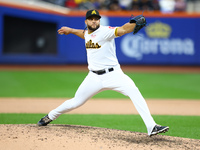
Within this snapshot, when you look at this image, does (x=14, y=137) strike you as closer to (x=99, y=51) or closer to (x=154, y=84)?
(x=99, y=51)

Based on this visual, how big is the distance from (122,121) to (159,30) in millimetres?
10471

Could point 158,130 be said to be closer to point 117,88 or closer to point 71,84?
point 117,88

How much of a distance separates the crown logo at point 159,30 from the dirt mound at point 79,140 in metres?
11.4

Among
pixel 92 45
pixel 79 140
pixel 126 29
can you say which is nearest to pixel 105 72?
pixel 92 45

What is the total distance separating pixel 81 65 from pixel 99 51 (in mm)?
11782

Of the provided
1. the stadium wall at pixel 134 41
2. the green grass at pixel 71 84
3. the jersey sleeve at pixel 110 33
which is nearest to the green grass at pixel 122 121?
the jersey sleeve at pixel 110 33

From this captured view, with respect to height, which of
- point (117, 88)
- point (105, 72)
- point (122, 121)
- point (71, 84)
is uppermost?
point (105, 72)

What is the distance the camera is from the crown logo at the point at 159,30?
54.3 ft

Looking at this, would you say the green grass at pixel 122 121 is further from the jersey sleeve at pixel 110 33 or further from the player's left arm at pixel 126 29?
the player's left arm at pixel 126 29

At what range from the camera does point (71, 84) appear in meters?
12.2

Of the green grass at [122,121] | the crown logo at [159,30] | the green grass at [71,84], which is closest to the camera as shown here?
the green grass at [122,121]

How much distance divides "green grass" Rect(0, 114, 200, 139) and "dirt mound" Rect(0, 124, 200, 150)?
64 cm

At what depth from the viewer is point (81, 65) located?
667 inches

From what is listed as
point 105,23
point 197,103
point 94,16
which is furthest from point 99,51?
point 105,23
